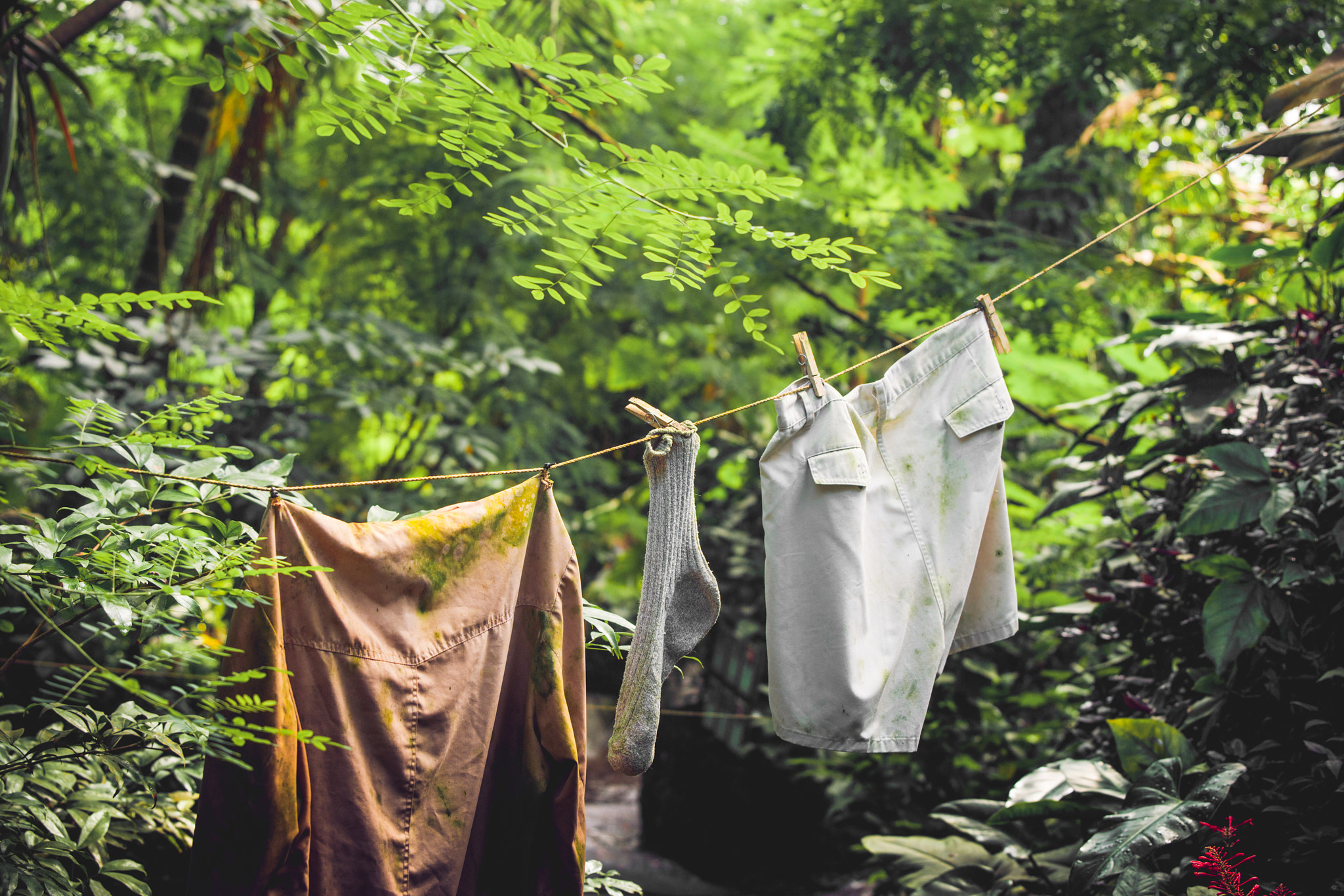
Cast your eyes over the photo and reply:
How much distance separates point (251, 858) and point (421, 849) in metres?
0.22

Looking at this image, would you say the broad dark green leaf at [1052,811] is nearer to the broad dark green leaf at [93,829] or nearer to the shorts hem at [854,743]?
the shorts hem at [854,743]

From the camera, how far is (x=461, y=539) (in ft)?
3.82

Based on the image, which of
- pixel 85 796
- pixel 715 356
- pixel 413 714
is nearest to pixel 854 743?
pixel 413 714

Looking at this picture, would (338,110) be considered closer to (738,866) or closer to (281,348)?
(281,348)

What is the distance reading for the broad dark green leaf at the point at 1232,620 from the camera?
1647 millimetres

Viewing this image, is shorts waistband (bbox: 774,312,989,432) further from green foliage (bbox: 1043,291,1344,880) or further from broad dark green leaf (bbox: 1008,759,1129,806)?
broad dark green leaf (bbox: 1008,759,1129,806)

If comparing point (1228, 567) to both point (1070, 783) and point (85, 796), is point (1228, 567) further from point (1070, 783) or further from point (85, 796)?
point (85, 796)

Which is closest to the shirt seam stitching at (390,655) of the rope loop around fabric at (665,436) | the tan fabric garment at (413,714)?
the tan fabric garment at (413,714)

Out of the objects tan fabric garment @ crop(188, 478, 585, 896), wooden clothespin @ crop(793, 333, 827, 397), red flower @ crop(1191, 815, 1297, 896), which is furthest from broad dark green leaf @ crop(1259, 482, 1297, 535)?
tan fabric garment @ crop(188, 478, 585, 896)

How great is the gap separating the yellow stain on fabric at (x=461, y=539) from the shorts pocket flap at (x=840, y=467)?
446mm

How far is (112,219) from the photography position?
12.4 ft

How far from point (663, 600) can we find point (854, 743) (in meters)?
0.37

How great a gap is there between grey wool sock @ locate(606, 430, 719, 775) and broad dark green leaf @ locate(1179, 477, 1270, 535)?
1129 millimetres

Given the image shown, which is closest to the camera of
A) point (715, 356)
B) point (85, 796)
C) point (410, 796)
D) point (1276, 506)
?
point (410, 796)
